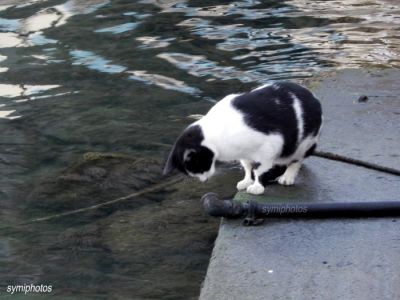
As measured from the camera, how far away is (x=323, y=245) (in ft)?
14.3

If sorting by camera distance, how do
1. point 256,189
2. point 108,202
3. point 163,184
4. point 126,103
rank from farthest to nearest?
point 126,103
point 163,184
point 108,202
point 256,189

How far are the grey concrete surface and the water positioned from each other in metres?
0.68

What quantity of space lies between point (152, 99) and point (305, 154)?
3.80 m

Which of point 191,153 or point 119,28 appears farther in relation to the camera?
point 119,28

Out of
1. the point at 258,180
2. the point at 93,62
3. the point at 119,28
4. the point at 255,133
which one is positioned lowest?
the point at 119,28

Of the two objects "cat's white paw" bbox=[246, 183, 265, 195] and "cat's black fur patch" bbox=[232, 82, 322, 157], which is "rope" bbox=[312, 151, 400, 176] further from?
"cat's white paw" bbox=[246, 183, 265, 195]

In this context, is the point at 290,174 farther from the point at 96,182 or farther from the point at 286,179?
the point at 96,182

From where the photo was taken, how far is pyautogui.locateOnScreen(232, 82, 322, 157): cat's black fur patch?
480 centimetres

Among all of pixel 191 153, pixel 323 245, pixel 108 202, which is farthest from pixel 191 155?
pixel 108 202

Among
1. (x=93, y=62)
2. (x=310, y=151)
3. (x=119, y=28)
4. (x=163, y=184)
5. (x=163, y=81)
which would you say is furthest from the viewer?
(x=119, y=28)

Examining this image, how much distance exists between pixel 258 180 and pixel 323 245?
0.81 meters

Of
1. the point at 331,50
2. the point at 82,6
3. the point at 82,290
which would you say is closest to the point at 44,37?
the point at 82,6

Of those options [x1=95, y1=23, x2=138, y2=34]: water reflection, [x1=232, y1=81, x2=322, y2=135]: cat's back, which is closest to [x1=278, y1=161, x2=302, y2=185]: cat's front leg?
[x1=232, y1=81, x2=322, y2=135]: cat's back

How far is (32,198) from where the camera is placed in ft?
21.3
